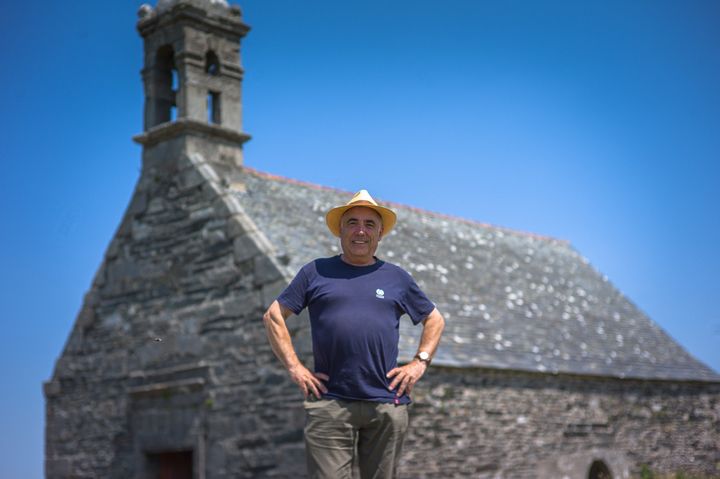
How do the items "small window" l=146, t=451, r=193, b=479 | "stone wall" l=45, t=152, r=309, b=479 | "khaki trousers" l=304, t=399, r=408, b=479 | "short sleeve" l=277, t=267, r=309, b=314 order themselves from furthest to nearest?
→ "small window" l=146, t=451, r=193, b=479, "stone wall" l=45, t=152, r=309, b=479, "short sleeve" l=277, t=267, r=309, b=314, "khaki trousers" l=304, t=399, r=408, b=479

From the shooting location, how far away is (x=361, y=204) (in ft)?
16.9

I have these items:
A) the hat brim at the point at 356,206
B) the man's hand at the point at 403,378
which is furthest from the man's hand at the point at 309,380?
the hat brim at the point at 356,206

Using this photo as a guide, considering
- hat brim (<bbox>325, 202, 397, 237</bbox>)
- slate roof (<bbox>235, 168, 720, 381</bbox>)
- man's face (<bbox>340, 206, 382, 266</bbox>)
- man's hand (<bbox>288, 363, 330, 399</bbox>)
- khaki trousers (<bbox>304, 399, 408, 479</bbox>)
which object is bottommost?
khaki trousers (<bbox>304, 399, 408, 479</bbox>)

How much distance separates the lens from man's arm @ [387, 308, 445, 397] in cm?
493

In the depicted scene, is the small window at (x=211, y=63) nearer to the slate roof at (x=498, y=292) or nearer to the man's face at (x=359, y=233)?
the slate roof at (x=498, y=292)

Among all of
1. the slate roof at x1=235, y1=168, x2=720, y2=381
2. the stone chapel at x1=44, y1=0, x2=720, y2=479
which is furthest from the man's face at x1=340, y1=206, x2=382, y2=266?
the slate roof at x1=235, y1=168, x2=720, y2=381

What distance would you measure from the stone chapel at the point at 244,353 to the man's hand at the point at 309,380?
26.7 ft

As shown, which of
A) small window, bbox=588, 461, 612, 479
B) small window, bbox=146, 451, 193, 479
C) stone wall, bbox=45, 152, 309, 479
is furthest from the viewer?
small window, bbox=588, 461, 612, 479

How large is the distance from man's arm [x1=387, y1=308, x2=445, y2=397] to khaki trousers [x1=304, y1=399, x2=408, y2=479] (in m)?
0.11

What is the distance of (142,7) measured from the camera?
55.4ft

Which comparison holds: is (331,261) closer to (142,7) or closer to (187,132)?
(187,132)

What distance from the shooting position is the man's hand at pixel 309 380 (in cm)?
483

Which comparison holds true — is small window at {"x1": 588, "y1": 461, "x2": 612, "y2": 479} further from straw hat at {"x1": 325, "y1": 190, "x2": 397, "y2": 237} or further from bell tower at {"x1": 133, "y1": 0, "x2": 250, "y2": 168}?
straw hat at {"x1": 325, "y1": 190, "x2": 397, "y2": 237}

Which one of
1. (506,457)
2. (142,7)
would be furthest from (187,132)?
(506,457)
